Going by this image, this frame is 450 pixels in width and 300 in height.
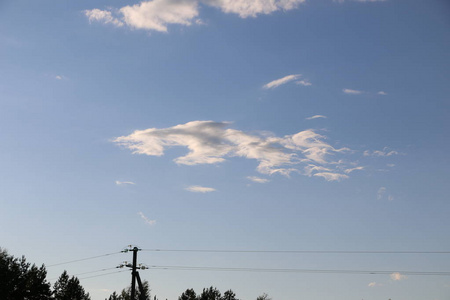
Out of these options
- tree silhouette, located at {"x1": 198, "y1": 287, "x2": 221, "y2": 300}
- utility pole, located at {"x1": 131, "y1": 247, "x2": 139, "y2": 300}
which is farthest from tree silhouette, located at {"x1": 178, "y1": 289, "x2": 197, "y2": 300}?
utility pole, located at {"x1": 131, "y1": 247, "x2": 139, "y2": 300}

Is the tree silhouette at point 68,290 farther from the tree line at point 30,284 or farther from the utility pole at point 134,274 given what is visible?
the utility pole at point 134,274

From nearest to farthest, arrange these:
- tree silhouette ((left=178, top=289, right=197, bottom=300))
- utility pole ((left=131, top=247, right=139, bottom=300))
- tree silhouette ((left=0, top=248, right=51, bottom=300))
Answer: utility pole ((left=131, top=247, right=139, bottom=300))
tree silhouette ((left=0, top=248, right=51, bottom=300))
tree silhouette ((left=178, top=289, right=197, bottom=300))

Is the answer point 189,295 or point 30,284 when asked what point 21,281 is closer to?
point 30,284

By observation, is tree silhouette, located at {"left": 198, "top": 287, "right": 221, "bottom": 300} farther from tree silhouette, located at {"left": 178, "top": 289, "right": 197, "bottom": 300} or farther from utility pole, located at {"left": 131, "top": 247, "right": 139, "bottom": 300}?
utility pole, located at {"left": 131, "top": 247, "right": 139, "bottom": 300}

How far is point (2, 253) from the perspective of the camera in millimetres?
91688

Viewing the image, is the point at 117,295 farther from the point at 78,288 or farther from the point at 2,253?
the point at 2,253

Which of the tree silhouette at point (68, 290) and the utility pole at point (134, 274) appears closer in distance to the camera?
the utility pole at point (134, 274)

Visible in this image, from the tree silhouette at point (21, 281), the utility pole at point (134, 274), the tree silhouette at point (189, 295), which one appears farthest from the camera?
the tree silhouette at point (189, 295)

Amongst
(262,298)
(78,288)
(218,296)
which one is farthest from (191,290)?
(78,288)

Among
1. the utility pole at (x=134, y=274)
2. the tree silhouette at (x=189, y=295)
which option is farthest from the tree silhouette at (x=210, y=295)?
the utility pole at (x=134, y=274)

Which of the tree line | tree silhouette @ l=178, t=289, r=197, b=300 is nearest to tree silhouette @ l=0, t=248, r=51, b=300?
the tree line

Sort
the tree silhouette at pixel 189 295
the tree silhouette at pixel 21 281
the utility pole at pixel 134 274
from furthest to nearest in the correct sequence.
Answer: the tree silhouette at pixel 189 295 → the tree silhouette at pixel 21 281 → the utility pole at pixel 134 274

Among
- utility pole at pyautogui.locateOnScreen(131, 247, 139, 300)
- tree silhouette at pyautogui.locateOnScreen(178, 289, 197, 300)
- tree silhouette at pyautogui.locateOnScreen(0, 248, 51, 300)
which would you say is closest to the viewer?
utility pole at pyautogui.locateOnScreen(131, 247, 139, 300)

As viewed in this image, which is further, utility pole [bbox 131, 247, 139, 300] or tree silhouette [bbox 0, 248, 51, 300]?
tree silhouette [bbox 0, 248, 51, 300]
